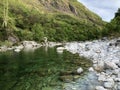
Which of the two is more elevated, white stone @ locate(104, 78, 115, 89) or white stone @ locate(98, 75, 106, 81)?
white stone @ locate(98, 75, 106, 81)

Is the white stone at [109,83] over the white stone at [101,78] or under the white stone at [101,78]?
under

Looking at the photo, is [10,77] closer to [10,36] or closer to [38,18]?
[10,36]

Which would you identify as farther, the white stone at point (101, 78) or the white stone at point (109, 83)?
the white stone at point (101, 78)

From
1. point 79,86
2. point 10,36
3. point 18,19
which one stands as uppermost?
point 18,19

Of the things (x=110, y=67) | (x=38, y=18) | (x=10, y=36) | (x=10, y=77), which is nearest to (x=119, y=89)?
(x=110, y=67)

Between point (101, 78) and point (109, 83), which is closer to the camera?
point (109, 83)

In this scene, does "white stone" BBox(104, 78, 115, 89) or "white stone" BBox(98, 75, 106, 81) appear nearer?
"white stone" BBox(104, 78, 115, 89)

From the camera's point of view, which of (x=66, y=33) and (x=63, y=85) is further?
(x=66, y=33)

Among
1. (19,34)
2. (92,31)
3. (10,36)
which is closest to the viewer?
(10,36)

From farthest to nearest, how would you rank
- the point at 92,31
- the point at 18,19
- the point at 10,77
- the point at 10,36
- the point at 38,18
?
the point at 92,31, the point at 38,18, the point at 18,19, the point at 10,36, the point at 10,77

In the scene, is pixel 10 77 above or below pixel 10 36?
below

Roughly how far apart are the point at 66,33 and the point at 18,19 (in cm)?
3298

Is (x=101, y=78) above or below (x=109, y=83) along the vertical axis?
above

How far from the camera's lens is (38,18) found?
159000 mm
